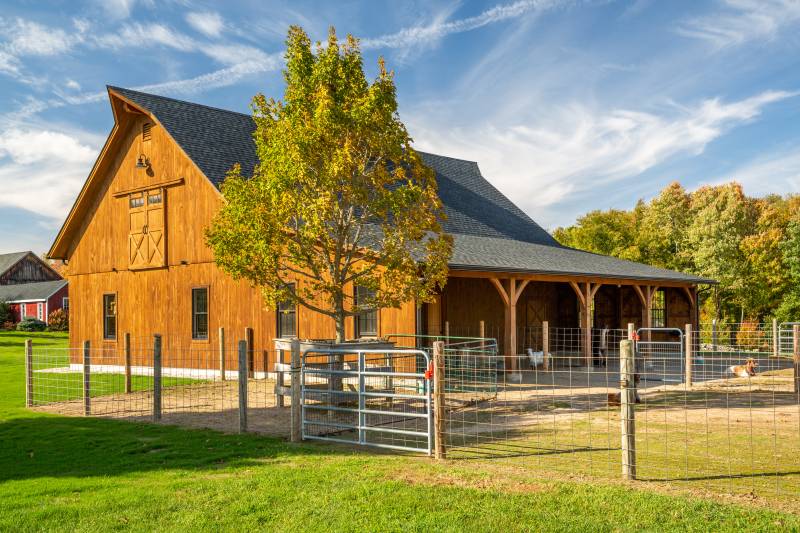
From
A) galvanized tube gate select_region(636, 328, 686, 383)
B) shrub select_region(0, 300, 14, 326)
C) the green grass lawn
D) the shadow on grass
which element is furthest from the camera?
shrub select_region(0, 300, 14, 326)

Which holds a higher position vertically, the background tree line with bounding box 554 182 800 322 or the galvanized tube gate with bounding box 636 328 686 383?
the background tree line with bounding box 554 182 800 322

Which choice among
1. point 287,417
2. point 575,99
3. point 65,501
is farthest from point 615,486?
point 575,99

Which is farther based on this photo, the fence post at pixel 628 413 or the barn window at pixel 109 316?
the barn window at pixel 109 316

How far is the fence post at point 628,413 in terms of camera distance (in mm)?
7359

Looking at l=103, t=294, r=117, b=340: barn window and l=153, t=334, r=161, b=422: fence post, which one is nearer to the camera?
l=153, t=334, r=161, b=422: fence post

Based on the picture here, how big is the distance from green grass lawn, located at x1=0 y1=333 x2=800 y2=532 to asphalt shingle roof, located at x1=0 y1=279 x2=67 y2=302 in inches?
2094

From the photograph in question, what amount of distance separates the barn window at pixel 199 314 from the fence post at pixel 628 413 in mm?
15647

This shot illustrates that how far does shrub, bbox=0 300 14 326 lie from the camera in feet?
183

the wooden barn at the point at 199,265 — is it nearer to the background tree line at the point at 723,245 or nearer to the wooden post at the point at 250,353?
the wooden post at the point at 250,353

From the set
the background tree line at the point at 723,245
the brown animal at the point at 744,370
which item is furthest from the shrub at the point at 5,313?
the brown animal at the point at 744,370

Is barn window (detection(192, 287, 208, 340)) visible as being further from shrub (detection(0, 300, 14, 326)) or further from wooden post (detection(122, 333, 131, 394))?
shrub (detection(0, 300, 14, 326))

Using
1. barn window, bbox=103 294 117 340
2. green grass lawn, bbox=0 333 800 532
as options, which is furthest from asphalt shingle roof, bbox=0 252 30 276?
green grass lawn, bbox=0 333 800 532

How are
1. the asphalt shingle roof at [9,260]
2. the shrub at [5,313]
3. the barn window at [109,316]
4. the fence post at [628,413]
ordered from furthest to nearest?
the asphalt shingle roof at [9,260]
the shrub at [5,313]
the barn window at [109,316]
the fence post at [628,413]

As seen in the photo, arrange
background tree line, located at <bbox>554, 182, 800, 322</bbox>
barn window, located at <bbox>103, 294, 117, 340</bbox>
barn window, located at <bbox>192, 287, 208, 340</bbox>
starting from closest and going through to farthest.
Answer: barn window, located at <bbox>192, 287, 208, 340</bbox> < barn window, located at <bbox>103, 294, 117, 340</bbox> < background tree line, located at <bbox>554, 182, 800, 322</bbox>
